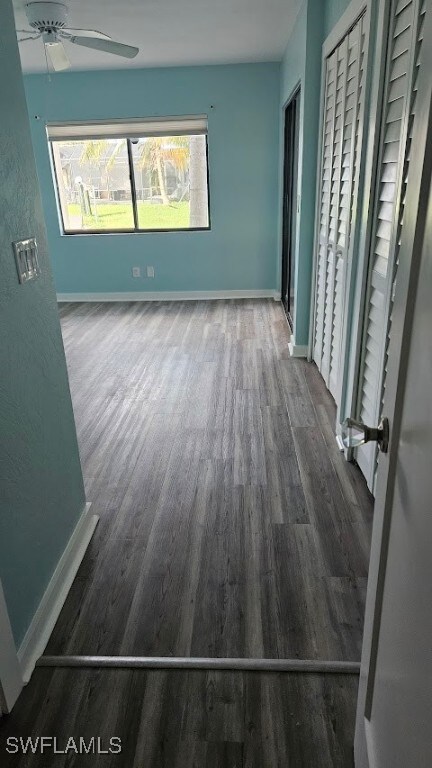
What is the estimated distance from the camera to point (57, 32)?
3111mm

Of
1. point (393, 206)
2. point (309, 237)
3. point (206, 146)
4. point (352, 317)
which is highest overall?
point (206, 146)

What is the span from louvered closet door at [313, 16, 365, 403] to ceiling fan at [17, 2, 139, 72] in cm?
140

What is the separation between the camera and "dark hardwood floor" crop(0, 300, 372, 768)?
1323mm

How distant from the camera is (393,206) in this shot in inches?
71.7

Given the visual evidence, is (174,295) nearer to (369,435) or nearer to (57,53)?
(57,53)

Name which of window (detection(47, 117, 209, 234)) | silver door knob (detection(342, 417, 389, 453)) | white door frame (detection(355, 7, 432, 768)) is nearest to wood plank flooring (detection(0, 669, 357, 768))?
white door frame (detection(355, 7, 432, 768))

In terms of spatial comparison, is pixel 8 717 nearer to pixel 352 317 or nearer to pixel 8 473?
pixel 8 473

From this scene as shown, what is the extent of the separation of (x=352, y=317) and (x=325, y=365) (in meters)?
0.98

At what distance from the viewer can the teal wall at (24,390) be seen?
4.56 ft

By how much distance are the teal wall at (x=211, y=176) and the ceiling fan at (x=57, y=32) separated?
6.67ft

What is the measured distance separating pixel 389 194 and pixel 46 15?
8.10ft

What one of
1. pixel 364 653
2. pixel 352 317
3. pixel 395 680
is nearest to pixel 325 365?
pixel 352 317

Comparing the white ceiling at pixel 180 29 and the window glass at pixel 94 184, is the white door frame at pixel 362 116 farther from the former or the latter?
the window glass at pixel 94 184

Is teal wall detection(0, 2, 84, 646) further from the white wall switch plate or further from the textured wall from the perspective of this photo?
the textured wall
